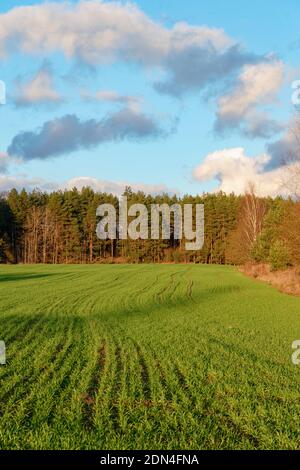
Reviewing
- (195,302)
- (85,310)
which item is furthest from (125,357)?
(195,302)

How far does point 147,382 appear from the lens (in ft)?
34.3

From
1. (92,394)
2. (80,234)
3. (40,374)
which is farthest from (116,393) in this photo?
(80,234)

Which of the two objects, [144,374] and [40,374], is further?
[144,374]

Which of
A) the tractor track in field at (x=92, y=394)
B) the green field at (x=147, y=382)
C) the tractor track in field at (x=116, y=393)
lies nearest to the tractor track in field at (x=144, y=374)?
the green field at (x=147, y=382)

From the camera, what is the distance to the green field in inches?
289

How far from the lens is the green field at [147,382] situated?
7352 millimetres

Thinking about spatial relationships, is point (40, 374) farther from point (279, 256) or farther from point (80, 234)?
point (80, 234)

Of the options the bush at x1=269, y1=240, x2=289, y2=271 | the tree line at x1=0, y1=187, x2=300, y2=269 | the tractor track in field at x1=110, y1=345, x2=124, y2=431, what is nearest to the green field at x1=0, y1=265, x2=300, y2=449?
the tractor track in field at x1=110, y1=345, x2=124, y2=431

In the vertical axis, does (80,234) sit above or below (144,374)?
above

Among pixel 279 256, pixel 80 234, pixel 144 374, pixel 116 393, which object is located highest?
pixel 80 234

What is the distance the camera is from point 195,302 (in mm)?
30312

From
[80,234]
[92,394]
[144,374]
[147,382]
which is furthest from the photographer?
[80,234]
